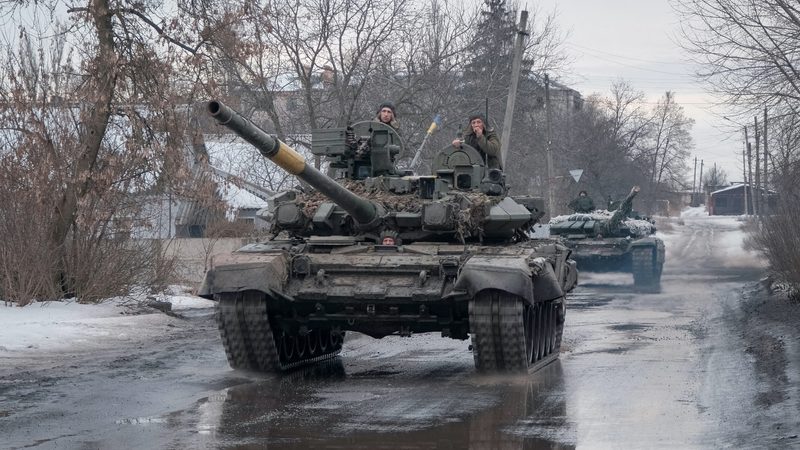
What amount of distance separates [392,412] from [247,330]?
8.56ft

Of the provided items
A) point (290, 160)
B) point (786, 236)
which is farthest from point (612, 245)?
point (290, 160)

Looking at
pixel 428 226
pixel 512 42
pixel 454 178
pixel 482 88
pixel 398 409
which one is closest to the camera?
pixel 398 409

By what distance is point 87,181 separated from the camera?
57.6ft

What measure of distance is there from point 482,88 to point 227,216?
811 centimetres

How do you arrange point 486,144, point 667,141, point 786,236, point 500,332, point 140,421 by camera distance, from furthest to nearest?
point 667,141
point 786,236
point 486,144
point 500,332
point 140,421

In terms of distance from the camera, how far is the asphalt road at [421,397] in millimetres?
8039

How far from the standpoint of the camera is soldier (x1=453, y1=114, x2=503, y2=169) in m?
13.7

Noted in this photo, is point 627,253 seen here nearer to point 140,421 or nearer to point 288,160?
point 288,160

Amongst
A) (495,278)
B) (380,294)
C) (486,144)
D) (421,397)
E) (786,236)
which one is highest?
(486,144)

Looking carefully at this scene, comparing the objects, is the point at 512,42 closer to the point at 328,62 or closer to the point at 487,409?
the point at 328,62

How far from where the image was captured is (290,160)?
33.4ft

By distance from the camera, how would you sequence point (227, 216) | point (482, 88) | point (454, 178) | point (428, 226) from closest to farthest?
point (428, 226)
point (454, 178)
point (227, 216)
point (482, 88)

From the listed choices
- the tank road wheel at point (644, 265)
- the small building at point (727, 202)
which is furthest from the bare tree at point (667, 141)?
the tank road wheel at point (644, 265)

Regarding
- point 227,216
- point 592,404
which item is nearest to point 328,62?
point 227,216
